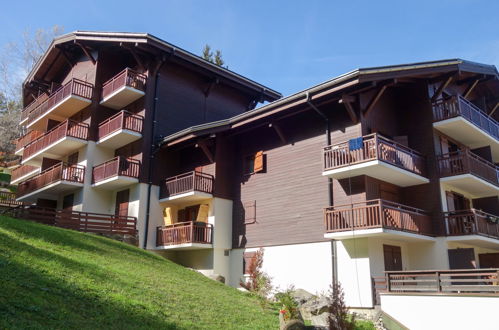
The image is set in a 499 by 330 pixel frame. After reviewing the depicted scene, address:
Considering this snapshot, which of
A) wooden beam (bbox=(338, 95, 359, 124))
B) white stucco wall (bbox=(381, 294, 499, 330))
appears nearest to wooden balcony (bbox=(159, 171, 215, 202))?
wooden beam (bbox=(338, 95, 359, 124))

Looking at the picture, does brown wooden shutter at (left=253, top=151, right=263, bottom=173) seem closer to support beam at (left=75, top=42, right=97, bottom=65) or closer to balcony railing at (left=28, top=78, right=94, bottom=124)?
balcony railing at (left=28, top=78, right=94, bottom=124)

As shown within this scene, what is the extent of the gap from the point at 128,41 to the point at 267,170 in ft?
35.9

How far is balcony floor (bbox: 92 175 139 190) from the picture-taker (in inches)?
943

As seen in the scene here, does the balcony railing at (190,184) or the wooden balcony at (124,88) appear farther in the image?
the wooden balcony at (124,88)

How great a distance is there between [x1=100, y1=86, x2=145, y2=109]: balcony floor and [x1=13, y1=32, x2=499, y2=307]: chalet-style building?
0.14 metres

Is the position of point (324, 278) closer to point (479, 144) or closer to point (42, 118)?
point (479, 144)

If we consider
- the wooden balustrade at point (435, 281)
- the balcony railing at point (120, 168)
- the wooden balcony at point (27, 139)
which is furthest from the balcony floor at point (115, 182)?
the wooden balustrade at point (435, 281)

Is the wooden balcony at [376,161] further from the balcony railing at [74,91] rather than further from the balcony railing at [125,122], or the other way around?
the balcony railing at [74,91]

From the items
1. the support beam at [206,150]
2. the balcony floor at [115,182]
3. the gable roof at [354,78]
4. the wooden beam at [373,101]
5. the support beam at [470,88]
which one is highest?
the support beam at [470,88]

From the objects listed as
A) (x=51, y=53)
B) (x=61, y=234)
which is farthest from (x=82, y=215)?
(x=51, y=53)

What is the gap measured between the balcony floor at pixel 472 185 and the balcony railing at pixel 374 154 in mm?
1292

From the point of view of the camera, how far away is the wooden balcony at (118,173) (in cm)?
2405

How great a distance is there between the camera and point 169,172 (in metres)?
25.6

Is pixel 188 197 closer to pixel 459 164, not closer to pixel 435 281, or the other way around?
pixel 435 281
